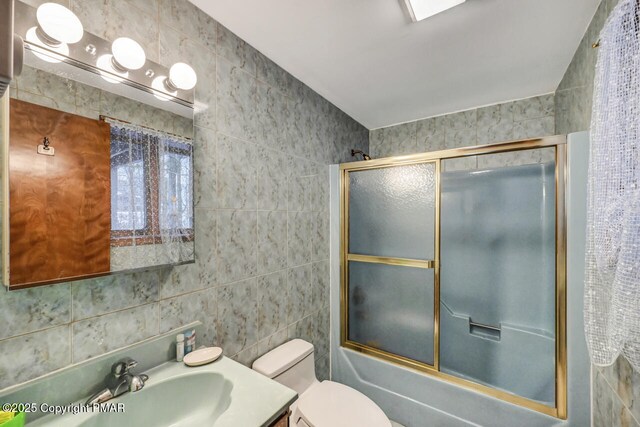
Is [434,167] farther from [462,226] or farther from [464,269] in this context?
[464,269]

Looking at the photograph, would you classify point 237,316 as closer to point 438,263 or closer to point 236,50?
point 438,263

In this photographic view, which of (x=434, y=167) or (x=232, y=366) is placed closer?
(x=232, y=366)

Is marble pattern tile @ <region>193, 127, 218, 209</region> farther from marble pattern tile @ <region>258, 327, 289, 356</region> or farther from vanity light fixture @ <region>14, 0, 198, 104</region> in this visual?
marble pattern tile @ <region>258, 327, 289, 356</region>

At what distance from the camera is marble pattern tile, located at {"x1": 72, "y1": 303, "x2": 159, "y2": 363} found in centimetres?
83

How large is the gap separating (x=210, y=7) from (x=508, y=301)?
2.11 m

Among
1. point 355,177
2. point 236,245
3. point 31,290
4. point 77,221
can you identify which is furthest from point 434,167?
point 31,290

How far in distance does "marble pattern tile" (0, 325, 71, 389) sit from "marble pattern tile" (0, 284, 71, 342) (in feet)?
0.07

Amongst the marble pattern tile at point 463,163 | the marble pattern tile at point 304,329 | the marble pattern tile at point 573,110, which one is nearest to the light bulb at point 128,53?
the marble pattern tile at point 304,329

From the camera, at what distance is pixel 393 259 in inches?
70.8

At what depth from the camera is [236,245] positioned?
4.34 feet

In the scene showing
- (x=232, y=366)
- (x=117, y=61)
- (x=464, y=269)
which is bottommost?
(x=232, y=366)

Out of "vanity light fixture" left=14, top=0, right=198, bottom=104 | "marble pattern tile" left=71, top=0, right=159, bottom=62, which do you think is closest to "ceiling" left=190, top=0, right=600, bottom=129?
"marble pattern tile" left=71, top=0, right=159, bottom=62

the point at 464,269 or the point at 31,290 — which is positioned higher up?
the point at 31,290

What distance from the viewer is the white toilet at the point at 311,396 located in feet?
4.24
